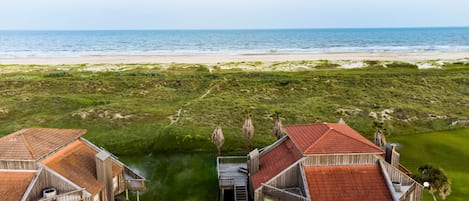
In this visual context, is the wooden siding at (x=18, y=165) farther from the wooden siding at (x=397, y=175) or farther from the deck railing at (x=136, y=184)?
the wooden siding at (x=397, y=175)

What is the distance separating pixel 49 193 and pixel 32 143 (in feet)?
11.4

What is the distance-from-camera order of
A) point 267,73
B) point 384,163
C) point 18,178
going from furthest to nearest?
point 267,73 → point 384,163 → point 18,178

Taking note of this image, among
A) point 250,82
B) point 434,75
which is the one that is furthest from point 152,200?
point 434,75

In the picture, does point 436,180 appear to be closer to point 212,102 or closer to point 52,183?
→ point 52,183

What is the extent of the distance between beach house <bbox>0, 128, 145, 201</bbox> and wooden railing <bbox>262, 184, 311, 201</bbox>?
939cm

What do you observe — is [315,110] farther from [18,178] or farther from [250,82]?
[18,178]

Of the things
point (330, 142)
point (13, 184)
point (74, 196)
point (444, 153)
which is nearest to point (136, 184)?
point (74, 196)

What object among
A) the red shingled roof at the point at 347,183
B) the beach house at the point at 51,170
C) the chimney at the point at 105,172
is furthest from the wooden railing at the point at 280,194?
the beach house at the point at 51,170

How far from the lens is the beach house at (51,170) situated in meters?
21.2

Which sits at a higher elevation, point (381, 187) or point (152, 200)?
point (381, 187)

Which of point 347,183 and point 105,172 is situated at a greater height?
point 105,172

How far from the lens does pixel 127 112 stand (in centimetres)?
4841

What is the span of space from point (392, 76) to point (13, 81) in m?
62.4

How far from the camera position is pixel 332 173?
76.0ft
